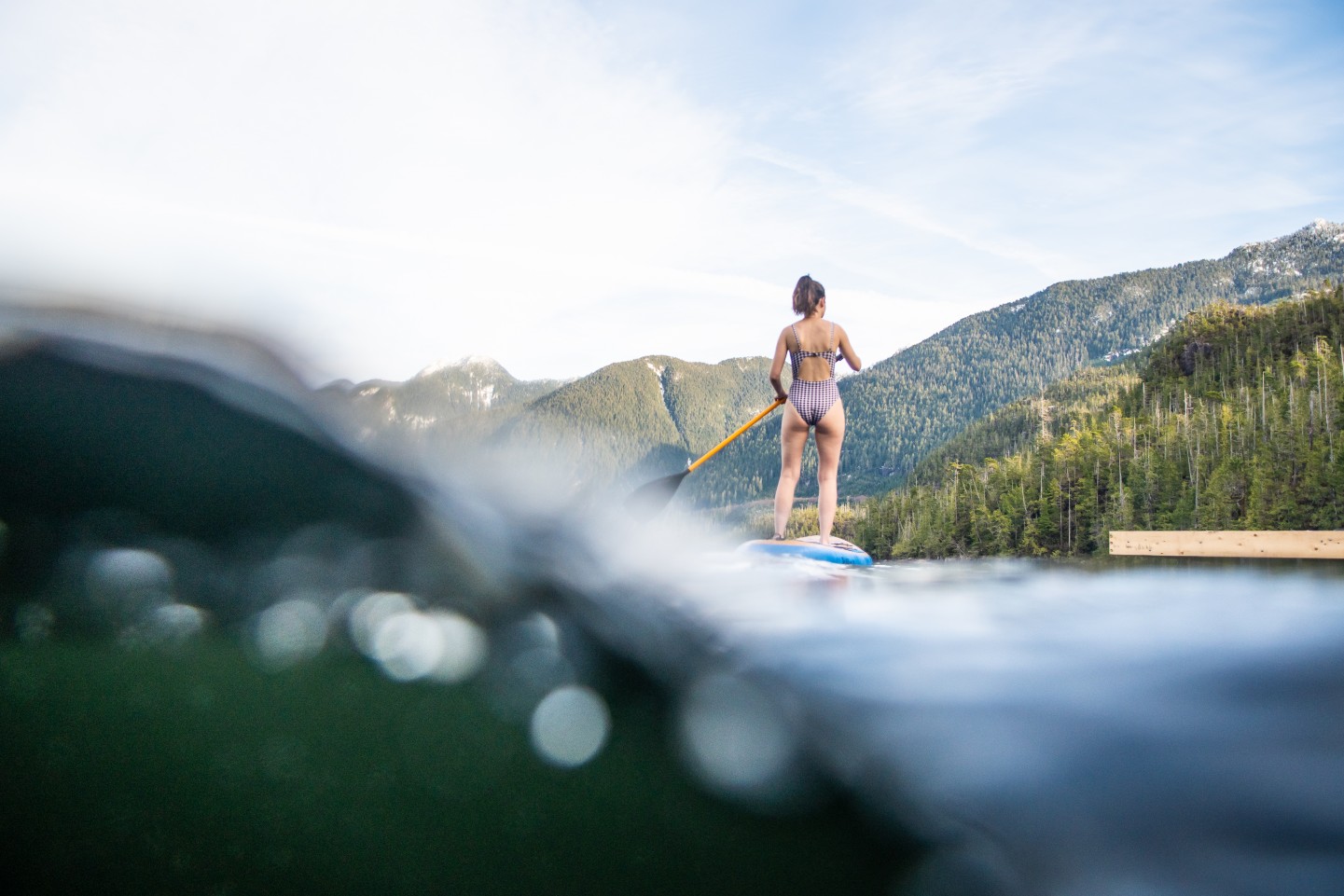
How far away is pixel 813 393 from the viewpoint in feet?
16.3

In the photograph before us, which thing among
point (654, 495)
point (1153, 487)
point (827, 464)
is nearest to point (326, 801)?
point (654, 495)

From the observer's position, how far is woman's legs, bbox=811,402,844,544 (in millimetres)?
4910

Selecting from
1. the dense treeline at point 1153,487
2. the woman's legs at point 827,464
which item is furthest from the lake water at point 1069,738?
the dense treeline at point 1153,487

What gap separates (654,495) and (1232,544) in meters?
6.61

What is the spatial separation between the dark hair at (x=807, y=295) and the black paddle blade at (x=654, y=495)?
1.74m

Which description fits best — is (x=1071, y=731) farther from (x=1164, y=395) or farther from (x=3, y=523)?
(x=1164, y=395)

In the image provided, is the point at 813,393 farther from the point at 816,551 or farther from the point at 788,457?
the point at 816,551

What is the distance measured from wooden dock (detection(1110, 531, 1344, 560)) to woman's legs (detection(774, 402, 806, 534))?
2684mm

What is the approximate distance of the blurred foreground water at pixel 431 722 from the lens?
0.89m

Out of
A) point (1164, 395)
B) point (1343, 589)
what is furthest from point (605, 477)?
point (1164, 395)

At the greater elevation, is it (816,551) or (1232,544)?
(1232,544)

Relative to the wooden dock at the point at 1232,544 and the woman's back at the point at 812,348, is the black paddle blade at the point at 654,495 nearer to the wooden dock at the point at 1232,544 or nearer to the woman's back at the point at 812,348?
the woman's back at the point at 812,348

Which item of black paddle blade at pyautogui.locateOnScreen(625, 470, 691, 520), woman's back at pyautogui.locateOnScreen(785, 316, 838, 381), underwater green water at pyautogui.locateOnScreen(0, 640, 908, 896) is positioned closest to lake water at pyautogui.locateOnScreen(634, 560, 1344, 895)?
underwater green water at pyautogui.locateOnScreen(0, 640, 908, 896)

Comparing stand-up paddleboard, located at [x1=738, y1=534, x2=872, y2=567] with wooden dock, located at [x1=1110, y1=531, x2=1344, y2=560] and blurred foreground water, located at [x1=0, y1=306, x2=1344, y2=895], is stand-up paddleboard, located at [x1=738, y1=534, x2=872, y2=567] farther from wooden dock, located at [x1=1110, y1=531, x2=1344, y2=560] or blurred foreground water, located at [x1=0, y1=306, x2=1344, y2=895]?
blurred foreground water, located at [x1=0, y1=306, x2=1344, y2=895]
